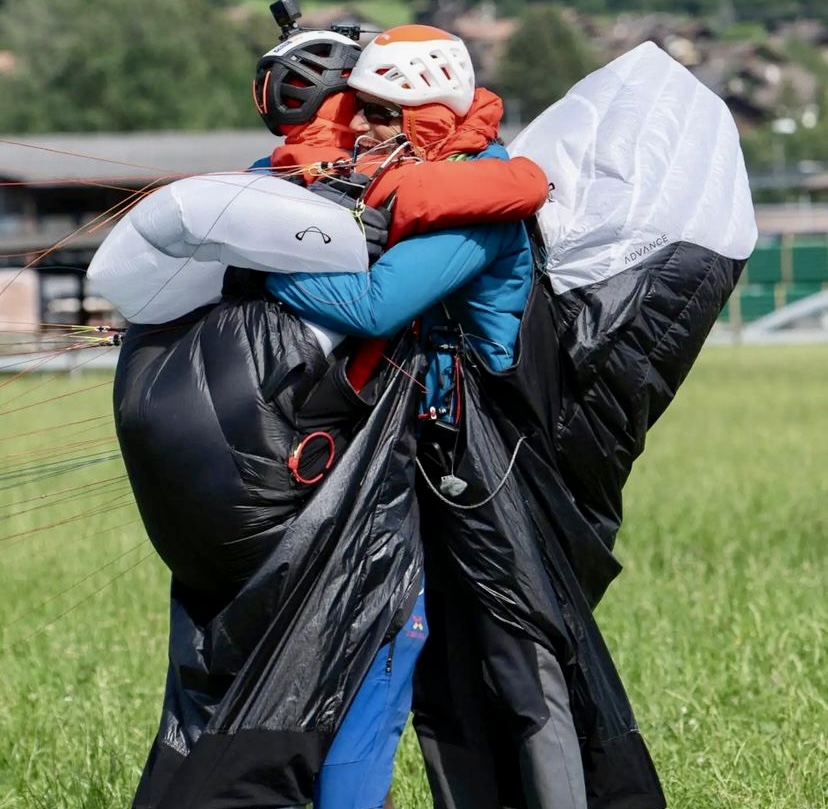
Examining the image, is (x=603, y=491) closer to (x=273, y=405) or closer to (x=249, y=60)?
(x=273, y=405)

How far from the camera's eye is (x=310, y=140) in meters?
2.89

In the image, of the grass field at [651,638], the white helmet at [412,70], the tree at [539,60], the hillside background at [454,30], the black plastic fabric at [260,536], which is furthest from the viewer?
the tree at [539,60]

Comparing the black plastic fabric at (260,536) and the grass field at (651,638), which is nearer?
the black plastic fabric at (260,536)

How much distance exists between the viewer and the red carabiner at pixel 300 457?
2619 mm

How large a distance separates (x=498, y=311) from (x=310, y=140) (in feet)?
1.52

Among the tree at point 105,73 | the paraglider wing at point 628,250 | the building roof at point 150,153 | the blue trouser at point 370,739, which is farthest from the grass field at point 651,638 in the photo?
the tree at point 105,73

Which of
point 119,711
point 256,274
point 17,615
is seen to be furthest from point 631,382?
point 17,615

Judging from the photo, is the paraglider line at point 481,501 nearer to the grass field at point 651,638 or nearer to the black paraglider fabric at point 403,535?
the black paraglider fabric at point 403,535

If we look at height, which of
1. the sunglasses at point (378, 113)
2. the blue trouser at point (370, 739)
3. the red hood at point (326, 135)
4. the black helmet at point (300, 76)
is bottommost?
the blue trouser at point (370, 739)

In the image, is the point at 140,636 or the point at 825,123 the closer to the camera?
the point at 140,636

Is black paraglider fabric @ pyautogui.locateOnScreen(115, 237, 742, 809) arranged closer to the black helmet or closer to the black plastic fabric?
the black plastic fabric

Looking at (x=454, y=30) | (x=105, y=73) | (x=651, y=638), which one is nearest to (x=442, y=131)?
(x=651, y=638)

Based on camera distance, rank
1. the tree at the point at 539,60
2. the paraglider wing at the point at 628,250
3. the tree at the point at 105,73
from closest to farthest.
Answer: the paraglider wing at the point at 628,250, the tree at the point at 105,73, the tree at the point at 539,60

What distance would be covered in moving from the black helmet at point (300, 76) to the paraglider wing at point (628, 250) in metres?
0.41
